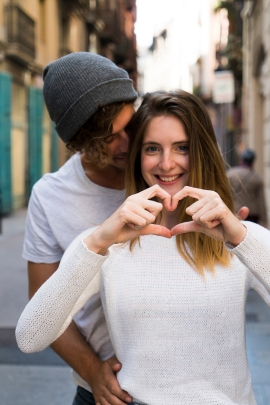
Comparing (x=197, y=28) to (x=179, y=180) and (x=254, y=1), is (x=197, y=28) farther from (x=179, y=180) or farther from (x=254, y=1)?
(x=179, y=180)

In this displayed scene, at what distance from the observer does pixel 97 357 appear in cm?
206

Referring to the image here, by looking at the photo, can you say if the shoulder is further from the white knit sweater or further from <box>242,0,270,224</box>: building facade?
<box>242,0,270,224</box>: building facade

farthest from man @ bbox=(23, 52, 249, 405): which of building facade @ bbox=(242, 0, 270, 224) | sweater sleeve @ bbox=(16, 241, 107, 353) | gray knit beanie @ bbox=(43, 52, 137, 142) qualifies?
building facade @ bbox=(242, 0, 270, 224)

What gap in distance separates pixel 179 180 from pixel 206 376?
1.93 feet

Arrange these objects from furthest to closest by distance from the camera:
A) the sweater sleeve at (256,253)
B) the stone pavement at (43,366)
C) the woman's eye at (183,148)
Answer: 1. the stone pavement at (43,366)
2. the woman's eye at (183,148)
3. the sweater sleeve at (256,253)

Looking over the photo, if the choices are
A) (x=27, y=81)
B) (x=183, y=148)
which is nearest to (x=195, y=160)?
(x=183, y=148)

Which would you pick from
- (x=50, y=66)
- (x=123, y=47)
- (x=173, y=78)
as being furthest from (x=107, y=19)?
(x=173, y=78)

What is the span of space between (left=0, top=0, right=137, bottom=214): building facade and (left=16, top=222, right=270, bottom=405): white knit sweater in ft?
42.9

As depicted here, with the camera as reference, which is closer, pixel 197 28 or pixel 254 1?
pixel 254 1

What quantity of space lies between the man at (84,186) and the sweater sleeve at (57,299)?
256 mm

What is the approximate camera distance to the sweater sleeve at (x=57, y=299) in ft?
5.71

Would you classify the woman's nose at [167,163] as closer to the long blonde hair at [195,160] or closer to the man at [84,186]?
→ the long blonde hair at [195,160]

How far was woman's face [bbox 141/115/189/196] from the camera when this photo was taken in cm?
195

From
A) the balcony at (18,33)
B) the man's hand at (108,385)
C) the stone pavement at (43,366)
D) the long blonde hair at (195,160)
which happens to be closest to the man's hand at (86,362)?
the man's hand at (108,385)
